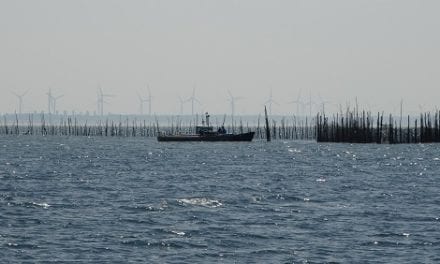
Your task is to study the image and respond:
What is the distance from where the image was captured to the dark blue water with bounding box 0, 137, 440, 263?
1430 inches

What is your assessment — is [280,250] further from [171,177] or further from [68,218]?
[171,177]

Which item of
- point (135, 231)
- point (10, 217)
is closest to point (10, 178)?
point (10, 217)

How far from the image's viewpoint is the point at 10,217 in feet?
152

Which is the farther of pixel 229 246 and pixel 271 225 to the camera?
pixel 271 225

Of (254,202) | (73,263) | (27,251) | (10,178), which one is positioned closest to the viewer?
(73,263)

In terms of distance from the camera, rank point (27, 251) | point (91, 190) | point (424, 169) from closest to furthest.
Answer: point (27, 251), point (91, 190), point (424, 169)

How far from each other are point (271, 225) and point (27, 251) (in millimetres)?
12285

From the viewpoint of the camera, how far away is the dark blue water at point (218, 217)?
119 feet

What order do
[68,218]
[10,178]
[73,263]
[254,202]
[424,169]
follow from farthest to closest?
1. [424,169]
2. [10,178]
3. [254,202]
4. [68,218]
5. [73,263]

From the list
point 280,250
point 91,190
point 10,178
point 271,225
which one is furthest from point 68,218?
point 10,178

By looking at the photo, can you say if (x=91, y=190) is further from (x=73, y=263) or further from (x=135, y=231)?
(x=73, y=263)

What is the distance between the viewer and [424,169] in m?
92.8

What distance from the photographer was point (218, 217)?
47.0 meters

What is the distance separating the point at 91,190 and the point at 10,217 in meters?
16.8
